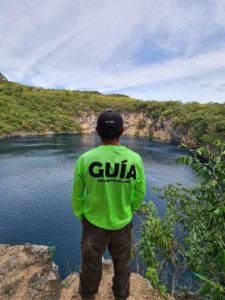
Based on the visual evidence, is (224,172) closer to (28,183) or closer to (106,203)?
(106,203)

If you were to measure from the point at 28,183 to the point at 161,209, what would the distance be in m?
20.5

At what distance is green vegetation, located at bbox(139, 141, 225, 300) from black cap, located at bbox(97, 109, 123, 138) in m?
1.63

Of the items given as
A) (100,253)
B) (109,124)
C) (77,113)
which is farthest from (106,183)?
(77,113)

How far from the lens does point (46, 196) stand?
114 feet

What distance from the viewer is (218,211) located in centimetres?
438

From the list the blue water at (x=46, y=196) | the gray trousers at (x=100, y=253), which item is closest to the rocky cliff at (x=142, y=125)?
the blue water at (x=46, y=196)

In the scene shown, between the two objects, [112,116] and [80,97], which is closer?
[112,116]

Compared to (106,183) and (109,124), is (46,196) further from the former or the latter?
(109,124)

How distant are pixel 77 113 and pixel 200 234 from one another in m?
132

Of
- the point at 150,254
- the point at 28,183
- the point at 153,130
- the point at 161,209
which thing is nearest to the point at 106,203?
the point at 150,254

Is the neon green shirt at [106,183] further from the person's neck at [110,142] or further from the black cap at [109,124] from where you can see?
the black cap at [109,124]

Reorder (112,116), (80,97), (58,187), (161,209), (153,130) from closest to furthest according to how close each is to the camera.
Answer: (112,116) < (161,209) < (58,187) < (153,130) < (80,97)

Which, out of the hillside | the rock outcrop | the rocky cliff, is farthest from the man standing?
the rocky cliff

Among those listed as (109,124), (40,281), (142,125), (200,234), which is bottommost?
(142,125)
